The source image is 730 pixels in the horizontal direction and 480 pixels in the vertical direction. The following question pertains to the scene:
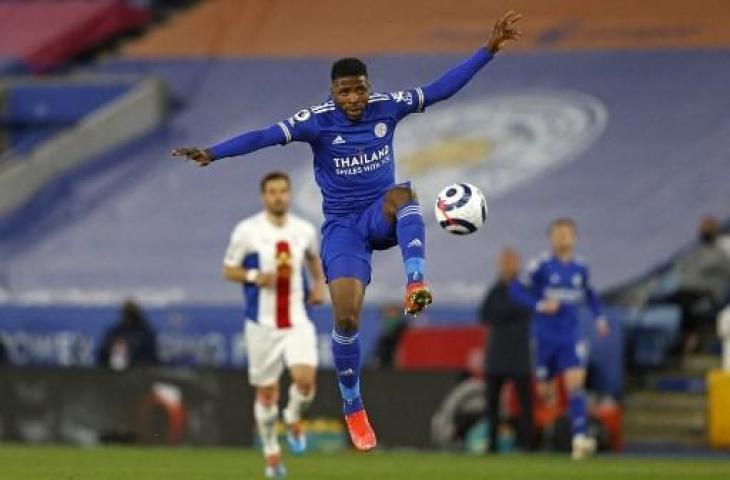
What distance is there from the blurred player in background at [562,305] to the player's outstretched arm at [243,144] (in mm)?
7686

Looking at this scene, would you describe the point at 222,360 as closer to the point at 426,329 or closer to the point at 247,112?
the point at 426,329

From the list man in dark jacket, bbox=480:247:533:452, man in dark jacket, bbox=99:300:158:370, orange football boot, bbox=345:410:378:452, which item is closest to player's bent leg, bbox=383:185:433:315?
orange football boot, bbox=345:410:378:452

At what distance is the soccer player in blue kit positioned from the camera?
12781 millimetres

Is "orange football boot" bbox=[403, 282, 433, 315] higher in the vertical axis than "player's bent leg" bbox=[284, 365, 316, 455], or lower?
higher

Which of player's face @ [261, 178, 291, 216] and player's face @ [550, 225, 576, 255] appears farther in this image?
player's face @ [550, 225, 576, 255]

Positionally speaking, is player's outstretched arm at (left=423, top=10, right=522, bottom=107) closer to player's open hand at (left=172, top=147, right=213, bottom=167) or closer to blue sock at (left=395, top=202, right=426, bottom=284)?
blue sock at (left=395, top=202, right=426, bottom=284)

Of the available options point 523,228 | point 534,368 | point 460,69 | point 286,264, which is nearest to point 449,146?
point 523,228

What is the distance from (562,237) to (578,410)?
1.72 meters

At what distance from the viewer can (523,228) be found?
2600 cm

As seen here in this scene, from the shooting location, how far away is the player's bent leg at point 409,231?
475 inches

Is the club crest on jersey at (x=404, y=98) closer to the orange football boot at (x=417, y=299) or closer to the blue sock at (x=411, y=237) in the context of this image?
the blue sock at (x=411, y=237)

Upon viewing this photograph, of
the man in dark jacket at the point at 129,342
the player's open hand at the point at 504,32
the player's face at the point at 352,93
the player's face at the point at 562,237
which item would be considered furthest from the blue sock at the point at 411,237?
the man in dark jacket at the point at 129,342

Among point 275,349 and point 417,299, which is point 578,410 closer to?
point 275,349

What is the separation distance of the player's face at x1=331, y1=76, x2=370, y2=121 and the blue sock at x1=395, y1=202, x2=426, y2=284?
0.73m
